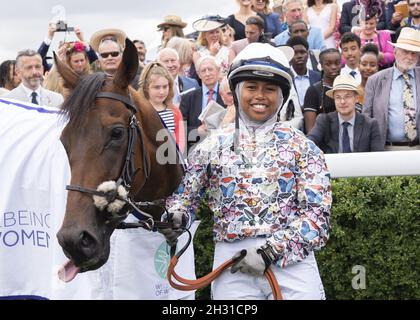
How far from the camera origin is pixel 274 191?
3.76 metres

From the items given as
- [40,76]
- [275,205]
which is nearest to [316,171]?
[275,205]

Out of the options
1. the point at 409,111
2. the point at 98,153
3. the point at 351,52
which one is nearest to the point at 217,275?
the point at 98,153

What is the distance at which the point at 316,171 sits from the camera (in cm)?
379

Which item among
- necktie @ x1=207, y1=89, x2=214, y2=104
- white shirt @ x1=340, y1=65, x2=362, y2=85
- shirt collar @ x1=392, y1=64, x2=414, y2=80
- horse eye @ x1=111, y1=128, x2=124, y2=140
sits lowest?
necktie @ x1=207, y1=89, x2=214, y2=104

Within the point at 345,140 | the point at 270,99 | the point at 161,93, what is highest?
the point at 270,99

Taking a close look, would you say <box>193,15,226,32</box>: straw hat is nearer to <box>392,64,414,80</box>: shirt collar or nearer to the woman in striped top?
<box>392,64,414,80</box>: shirt collar

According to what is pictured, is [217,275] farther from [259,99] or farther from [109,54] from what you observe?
[109,54]

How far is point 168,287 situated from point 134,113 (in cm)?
108

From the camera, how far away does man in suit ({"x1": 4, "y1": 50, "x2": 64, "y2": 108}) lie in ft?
22.0

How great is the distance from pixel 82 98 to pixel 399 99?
373cm

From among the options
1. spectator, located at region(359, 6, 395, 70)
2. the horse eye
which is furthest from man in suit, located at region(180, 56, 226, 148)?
the horse eye

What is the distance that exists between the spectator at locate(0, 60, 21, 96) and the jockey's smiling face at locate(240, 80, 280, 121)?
15.0 ft

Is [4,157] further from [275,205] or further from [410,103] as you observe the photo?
[410,103]

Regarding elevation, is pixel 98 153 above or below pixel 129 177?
above
